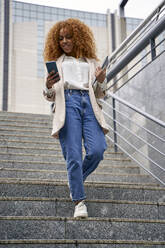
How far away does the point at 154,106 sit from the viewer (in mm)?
5125

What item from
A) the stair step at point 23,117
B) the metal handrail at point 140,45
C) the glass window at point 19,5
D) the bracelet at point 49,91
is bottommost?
the bracelet at point 49,91

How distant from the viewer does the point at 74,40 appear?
3535mm

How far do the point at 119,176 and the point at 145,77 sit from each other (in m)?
1.42

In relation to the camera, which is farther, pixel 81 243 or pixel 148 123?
pixel 148 123

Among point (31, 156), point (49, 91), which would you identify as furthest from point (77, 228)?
point (31, 156)

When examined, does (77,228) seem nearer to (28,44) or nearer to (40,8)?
(28,44)

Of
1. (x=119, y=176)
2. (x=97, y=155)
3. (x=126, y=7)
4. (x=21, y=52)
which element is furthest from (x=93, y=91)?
(x=21, y=52)

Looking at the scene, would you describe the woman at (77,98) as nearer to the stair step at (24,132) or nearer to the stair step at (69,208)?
the stair step at (69,208)

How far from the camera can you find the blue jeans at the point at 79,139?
3211 mm

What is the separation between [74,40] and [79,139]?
2.77ft

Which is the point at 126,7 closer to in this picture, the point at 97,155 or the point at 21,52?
the point at 97,155

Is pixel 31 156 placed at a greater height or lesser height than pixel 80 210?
greater

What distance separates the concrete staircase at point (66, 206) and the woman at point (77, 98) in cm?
21

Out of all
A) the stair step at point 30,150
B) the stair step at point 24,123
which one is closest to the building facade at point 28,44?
the stair step at point 24,123
